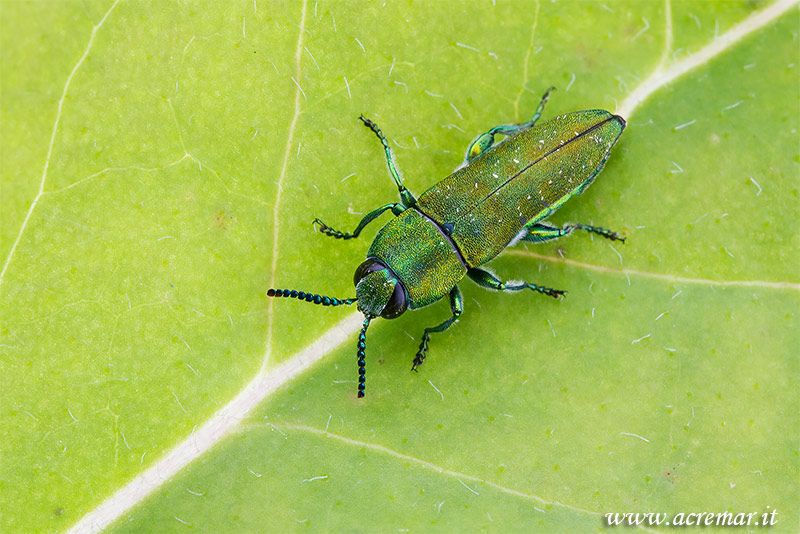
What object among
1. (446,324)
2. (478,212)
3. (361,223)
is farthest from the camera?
(446,324)

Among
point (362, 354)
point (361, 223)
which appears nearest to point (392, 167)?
point (361, 223)

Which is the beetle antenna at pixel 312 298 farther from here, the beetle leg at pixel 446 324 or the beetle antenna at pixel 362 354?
the beetle leg at pixel 446 324

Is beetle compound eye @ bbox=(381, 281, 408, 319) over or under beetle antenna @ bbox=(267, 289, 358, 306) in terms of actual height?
under

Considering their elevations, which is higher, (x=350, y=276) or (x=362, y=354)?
(x=350, y=276)

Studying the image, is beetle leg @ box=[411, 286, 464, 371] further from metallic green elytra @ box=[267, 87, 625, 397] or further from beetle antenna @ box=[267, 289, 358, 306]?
beetle antenna @ box=[267, 289, 358, 306]

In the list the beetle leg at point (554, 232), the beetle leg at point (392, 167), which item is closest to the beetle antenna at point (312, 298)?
the beetle leg at point (392, 167)

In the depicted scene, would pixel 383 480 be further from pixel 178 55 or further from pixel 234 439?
pixel 178 55

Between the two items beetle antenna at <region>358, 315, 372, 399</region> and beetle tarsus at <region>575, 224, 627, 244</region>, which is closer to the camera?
beetle antenna at <region>358, 315, 372, 399</region>

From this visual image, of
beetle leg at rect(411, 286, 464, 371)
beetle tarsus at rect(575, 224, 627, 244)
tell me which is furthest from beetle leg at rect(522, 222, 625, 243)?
beetle leg at rect(411, 286, 464, 371)

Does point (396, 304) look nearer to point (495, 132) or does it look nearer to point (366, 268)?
point (366, 268)
